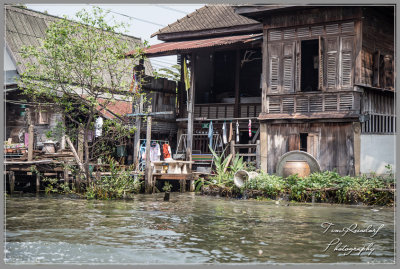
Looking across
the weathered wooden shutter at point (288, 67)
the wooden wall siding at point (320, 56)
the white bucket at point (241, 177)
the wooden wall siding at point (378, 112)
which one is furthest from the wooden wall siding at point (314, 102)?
the white bucket at point (241, 177)

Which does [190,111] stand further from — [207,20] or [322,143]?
[322,143]

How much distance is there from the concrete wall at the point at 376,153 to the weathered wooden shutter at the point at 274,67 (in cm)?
396

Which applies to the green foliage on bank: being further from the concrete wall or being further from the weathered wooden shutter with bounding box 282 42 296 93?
the weathered wooden shutter with bounding box 282 42 296 93

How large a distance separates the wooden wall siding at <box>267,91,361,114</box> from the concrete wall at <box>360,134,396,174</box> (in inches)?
45.9

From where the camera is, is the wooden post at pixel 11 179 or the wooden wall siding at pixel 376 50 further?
the wooden post at pixel 11 179

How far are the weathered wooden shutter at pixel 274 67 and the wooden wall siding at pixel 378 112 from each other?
3387 millimetres

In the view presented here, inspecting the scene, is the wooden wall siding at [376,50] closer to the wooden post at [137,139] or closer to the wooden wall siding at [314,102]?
the wooden wall siding at [314,102]

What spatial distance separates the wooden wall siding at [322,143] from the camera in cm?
1781

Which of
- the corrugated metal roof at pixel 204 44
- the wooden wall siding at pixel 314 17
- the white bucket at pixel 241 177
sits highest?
the wooden wall siding at pixel 314 17

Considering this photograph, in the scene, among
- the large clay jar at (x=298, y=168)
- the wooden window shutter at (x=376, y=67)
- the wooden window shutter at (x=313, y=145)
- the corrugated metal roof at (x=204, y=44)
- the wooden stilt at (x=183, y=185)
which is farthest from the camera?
the wooden stilt at (x=183, y=185)

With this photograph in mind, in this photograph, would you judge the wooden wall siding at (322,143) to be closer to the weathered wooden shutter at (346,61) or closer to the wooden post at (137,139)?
the weathered wooden shutter at (346,61)

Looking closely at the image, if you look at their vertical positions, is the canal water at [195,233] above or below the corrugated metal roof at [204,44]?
below

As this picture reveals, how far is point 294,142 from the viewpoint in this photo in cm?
1902

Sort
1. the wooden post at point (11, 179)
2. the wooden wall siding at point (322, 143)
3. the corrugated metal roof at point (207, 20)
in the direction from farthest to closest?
the corrugated metal roof at point (207, 20) → the wooden post at point (11, 179) → the wooden wall siding at point (322, 143)
